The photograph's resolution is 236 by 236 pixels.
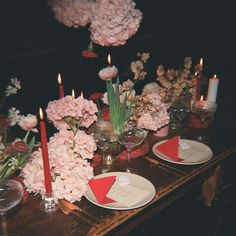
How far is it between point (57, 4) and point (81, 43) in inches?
23.6

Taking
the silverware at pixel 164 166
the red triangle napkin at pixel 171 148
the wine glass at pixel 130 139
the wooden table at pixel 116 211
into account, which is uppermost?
the wine glass at pixel 130 139

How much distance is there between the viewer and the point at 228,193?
3105mm

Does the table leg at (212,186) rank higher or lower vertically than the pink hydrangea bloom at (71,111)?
lower

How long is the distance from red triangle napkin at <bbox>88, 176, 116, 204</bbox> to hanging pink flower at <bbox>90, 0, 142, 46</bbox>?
69cm

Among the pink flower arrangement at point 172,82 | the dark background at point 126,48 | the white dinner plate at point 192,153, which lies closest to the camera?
the white dinner plate at point 192,153

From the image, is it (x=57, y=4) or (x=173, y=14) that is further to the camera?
(x=173, y=14)

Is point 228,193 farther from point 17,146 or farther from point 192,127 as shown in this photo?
point 17,146

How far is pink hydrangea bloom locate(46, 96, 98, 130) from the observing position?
168cm

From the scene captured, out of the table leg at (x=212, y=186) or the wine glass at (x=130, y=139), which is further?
the table leg at (x=212, y=186)

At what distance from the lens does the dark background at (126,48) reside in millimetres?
5133

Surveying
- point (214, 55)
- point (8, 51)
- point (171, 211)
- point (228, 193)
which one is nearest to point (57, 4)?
point (171, 211)

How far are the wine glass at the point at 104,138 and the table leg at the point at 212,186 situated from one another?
1.28m

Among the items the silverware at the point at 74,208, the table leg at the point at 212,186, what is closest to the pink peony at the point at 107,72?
the silverware at the point at 74,208

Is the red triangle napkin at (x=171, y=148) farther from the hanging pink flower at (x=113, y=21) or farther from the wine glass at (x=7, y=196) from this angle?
the wine glass at (x=7, y=196)
